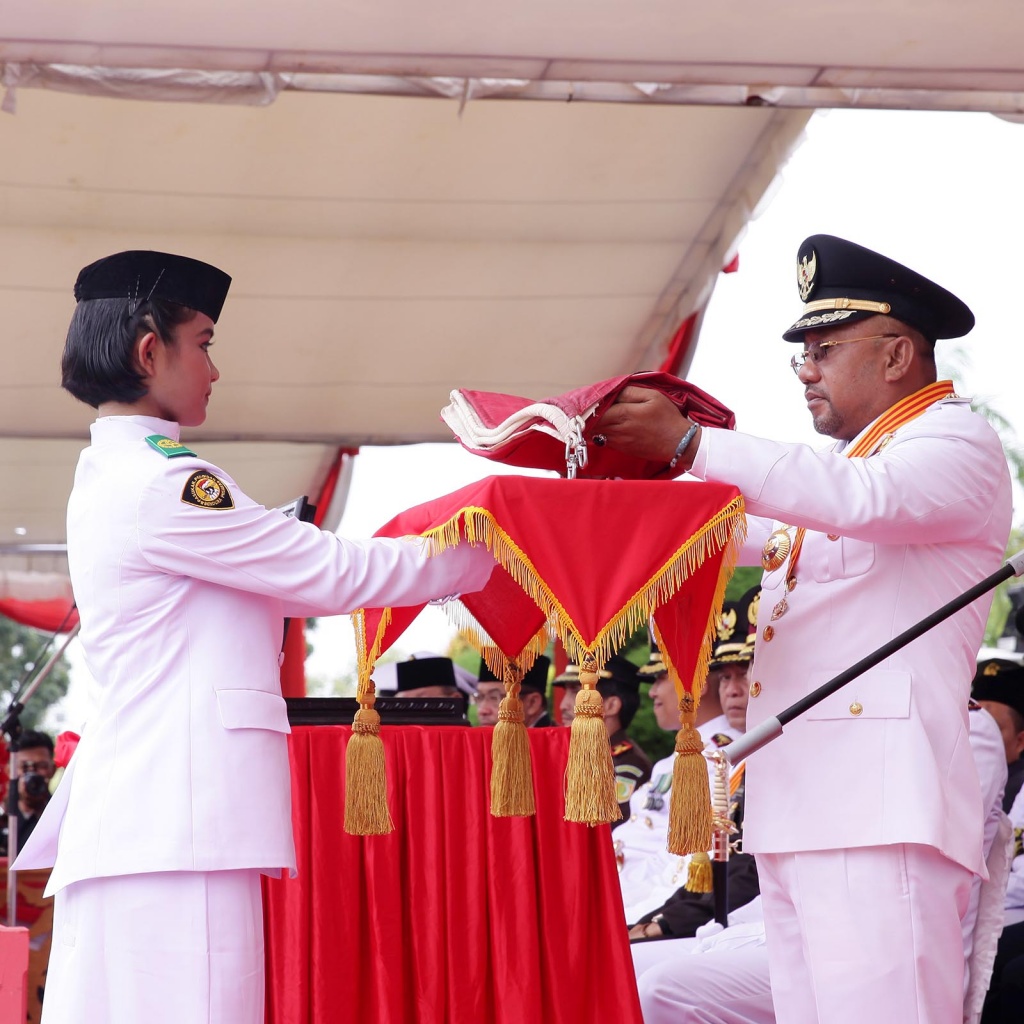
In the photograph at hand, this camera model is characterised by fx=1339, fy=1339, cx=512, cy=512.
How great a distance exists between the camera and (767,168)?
5.14 metres

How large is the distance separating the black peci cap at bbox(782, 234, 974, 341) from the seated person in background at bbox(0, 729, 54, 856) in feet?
16.8

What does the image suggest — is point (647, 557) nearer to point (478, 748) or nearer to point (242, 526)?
point (242, 526)

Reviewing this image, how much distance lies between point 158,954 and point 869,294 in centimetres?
170

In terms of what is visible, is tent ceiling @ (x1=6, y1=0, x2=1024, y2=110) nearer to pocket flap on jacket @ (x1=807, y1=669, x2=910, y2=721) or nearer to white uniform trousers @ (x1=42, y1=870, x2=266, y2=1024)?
pocket flap on jacket @ (x1=807, y1=669, x2=910, y2=721)

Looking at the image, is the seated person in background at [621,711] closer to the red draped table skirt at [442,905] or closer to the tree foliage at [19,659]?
the red draped table skirt at [442,905]

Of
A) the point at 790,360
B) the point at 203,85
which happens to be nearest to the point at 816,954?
the point at 790,360

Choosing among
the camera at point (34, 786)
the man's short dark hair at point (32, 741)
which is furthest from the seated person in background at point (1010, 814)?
the man's short dark hair at point (32, 741)

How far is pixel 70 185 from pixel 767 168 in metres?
2.64

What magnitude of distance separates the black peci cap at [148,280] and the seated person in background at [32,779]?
4700 millimetres

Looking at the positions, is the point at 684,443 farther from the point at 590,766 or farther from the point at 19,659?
the point at 19,659

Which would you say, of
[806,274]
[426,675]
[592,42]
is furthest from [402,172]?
[806,274]

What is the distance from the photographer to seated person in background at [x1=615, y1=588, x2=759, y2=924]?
4.50m

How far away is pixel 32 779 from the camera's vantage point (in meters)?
7.06

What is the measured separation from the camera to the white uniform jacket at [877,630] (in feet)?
7.23
